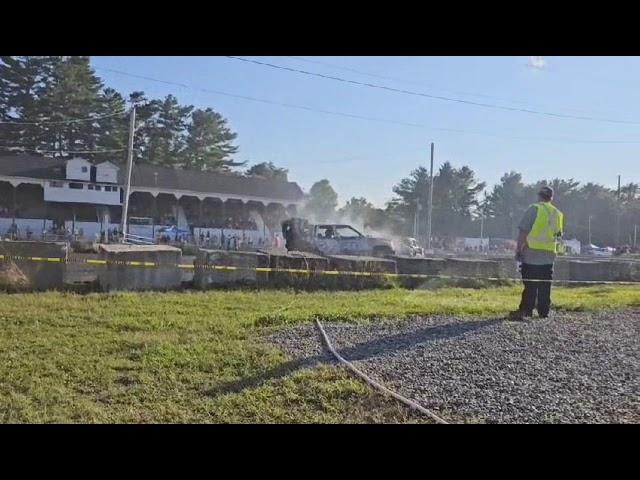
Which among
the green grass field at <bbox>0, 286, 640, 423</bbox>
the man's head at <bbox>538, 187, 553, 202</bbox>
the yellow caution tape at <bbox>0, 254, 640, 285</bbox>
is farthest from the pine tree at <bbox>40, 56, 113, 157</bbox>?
the man's head at <bbox>538, 187, 553, 202</bbox>

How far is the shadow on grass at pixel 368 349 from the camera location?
15.0 feet

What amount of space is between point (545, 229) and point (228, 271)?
18.8 ft

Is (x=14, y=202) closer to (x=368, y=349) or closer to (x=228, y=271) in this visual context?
(x=228, y=271)

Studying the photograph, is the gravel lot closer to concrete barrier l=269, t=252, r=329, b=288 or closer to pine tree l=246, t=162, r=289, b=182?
concrete barrier l=269, t=252, r=329, b=288

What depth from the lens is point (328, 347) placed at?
5832mm

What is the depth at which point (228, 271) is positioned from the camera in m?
10.5

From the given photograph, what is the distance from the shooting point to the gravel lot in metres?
4.07

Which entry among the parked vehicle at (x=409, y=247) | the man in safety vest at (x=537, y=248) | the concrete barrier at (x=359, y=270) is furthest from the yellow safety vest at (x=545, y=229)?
the parked vehicle at (x=409, y=247)

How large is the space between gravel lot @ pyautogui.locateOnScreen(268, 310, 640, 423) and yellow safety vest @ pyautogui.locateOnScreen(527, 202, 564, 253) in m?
1.08

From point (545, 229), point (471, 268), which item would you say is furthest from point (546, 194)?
point (471, 268)

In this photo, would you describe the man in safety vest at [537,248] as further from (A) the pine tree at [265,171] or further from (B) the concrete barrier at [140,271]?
(A) the pine tree at [265,171]

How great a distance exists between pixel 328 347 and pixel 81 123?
86.5ft
